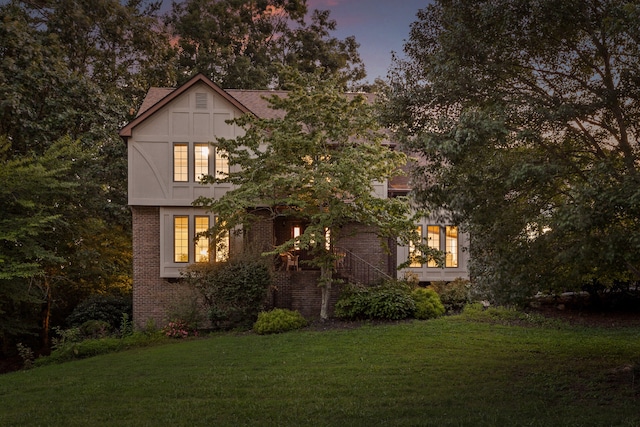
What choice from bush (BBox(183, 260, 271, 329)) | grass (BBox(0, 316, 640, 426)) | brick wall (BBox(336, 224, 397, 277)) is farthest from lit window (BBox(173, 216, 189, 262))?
brick wall (BBox(336, 224, 397, 277))

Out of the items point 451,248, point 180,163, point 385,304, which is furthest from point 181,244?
point 451,248

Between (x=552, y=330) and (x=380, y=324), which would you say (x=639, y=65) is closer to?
(x=552, y=330)

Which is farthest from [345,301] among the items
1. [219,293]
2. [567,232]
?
[567,232]

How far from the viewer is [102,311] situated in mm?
20062

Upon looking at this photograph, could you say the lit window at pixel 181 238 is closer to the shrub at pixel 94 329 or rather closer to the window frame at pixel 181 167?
the window frame at pixel 181 167

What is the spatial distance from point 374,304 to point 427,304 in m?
1.78

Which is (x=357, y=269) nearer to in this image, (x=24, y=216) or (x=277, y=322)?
(x=277, y=322)

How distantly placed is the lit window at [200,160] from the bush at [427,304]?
28.3 feet

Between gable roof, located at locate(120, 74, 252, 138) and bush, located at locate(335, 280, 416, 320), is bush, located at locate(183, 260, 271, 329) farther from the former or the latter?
gable roof, located at locate(120, 74, 252, 138)

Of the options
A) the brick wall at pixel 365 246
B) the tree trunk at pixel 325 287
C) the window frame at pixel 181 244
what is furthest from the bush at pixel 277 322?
the brick wall at pixel 365 246

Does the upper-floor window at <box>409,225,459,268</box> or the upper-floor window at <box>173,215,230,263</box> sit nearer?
the upper-floor window at <box>173,215,230,263</box>

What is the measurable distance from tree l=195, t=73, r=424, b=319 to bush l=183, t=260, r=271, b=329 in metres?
1.38

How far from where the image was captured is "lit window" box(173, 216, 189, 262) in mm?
19641

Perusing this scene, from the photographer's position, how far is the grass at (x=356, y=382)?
8.35 m
